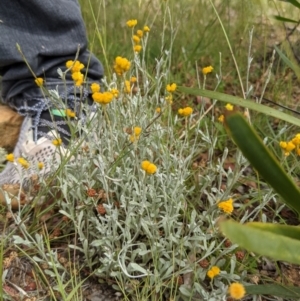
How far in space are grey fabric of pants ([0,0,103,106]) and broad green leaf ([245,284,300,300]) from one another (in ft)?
3.15

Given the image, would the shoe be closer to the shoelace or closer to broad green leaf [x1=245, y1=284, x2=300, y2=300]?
the shoelace

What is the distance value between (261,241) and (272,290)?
0.47 metres

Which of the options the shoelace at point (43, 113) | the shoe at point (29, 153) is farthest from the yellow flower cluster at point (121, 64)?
the shoelace at point (43, 113)

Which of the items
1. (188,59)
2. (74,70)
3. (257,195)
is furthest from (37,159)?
(188,59)

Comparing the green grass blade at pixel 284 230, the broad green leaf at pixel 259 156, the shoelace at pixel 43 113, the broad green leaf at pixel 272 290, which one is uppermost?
the broad green leaf at pixel 259 156

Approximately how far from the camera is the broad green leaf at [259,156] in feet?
2.32

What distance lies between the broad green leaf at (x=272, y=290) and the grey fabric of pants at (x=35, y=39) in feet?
3.15

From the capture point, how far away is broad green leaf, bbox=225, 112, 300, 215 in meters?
0.71

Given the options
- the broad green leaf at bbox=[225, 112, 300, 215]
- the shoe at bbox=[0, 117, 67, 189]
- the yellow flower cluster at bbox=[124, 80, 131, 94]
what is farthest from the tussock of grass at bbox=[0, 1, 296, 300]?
the broad green leaf at bbox=[225, 112, 300, 215]

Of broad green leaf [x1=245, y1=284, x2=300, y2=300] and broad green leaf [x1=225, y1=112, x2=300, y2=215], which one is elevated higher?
broad green leaf [x1=225, y1=112, x2=300, y2=215]

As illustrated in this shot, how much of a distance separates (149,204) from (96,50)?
3.85 ft

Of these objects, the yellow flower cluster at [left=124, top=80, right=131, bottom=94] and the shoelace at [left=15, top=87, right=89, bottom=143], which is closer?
the yellow flower cluster at [left=124, top=80, right=131, bottom=94]

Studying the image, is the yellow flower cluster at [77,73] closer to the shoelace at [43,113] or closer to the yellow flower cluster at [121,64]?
the yellow flower cluster at [121,64]

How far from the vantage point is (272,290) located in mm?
1091
